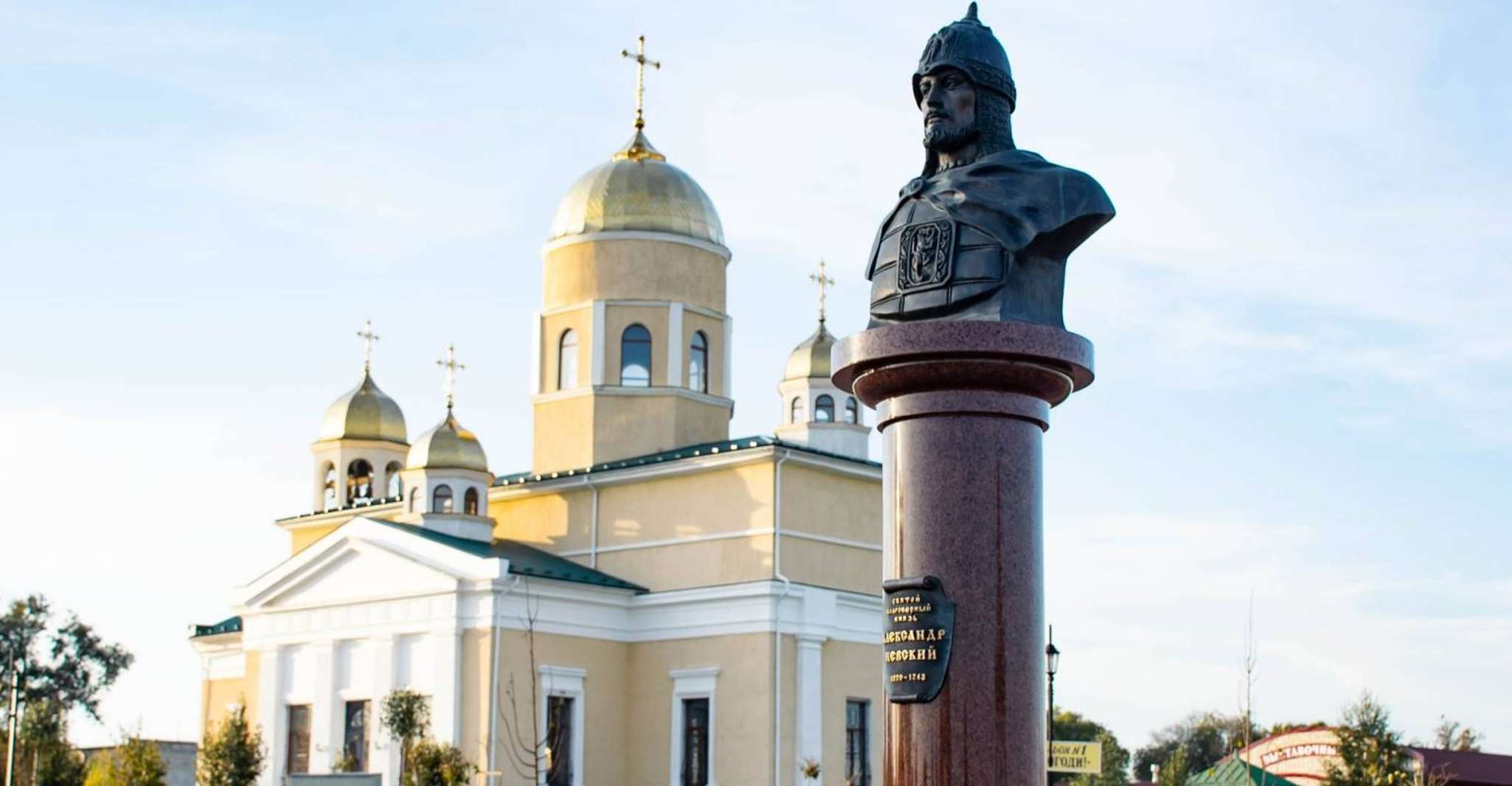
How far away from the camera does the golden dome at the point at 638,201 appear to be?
43156mm

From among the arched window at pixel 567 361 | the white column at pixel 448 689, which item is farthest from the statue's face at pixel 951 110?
the arched window at pixel 567 361

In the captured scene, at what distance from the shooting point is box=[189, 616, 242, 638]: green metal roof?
48.1 m

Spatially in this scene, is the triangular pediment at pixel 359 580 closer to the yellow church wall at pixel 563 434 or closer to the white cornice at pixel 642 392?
the yellow church wall at pixel 563 434

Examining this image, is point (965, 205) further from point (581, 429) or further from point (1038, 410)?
point (581, 429)

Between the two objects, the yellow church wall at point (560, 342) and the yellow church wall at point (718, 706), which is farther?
the yellow church wall at point (560, 342)

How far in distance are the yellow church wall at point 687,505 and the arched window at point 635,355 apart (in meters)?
2.98

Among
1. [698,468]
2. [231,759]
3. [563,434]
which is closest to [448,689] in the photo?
[231,759]

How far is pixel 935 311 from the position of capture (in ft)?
35.3

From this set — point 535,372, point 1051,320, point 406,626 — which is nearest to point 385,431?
point 535,372

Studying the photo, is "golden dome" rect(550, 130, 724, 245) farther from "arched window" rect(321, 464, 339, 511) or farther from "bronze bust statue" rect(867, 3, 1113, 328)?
"bronze bust statue" rect(867, 3, 1113, 328)

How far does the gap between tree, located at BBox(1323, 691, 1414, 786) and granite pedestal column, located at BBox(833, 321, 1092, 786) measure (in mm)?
24369

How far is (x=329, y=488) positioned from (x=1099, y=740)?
26.6 m

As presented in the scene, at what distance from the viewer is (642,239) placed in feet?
141

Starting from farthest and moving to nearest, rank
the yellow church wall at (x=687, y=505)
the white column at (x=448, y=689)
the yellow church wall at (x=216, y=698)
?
1. the yellow church wall at (x=216, y=698)
2. the yellow church wall at (x=687, y=505)
3. the white column at (x=448, y=689)
